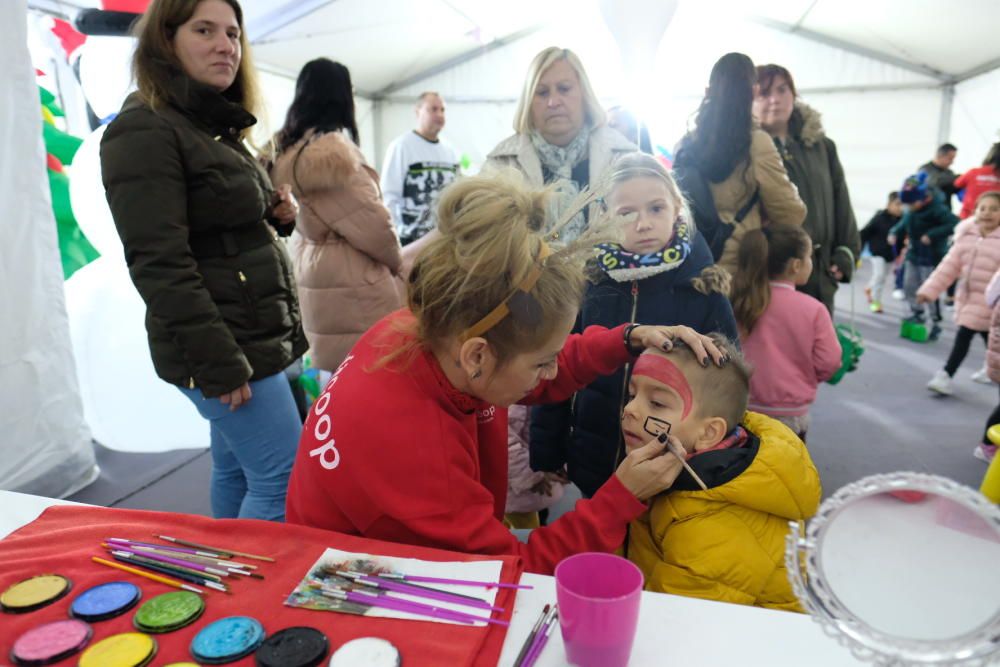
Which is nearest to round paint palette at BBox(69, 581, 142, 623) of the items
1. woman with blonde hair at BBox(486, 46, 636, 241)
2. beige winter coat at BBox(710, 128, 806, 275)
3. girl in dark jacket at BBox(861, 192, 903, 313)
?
woman with blonde hair at BBox(486, 46, 636, 241)

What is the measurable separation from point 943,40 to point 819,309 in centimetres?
744

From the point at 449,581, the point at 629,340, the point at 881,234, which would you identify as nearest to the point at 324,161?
the point at 629,340

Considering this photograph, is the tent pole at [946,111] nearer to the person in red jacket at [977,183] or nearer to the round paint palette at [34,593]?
the person in red jacket at [977,183]

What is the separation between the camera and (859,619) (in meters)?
0.52

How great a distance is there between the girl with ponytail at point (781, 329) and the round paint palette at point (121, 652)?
5.81ft

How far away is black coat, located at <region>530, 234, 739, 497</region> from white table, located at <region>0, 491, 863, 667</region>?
0.72 m

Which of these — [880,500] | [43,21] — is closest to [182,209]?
[880,500]

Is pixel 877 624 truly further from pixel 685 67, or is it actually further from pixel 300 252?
pixel 685 67

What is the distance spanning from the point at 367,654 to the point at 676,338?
734 mm

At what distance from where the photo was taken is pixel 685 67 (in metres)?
8.91

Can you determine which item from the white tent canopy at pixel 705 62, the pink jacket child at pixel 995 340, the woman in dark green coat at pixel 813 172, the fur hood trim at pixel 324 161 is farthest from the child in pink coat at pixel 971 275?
the white tent canopy at pixel 705 62

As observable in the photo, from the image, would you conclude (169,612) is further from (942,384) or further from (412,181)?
(942,384)

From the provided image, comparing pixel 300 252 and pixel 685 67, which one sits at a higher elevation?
pixel 685 67

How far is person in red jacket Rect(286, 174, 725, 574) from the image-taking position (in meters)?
0.83
